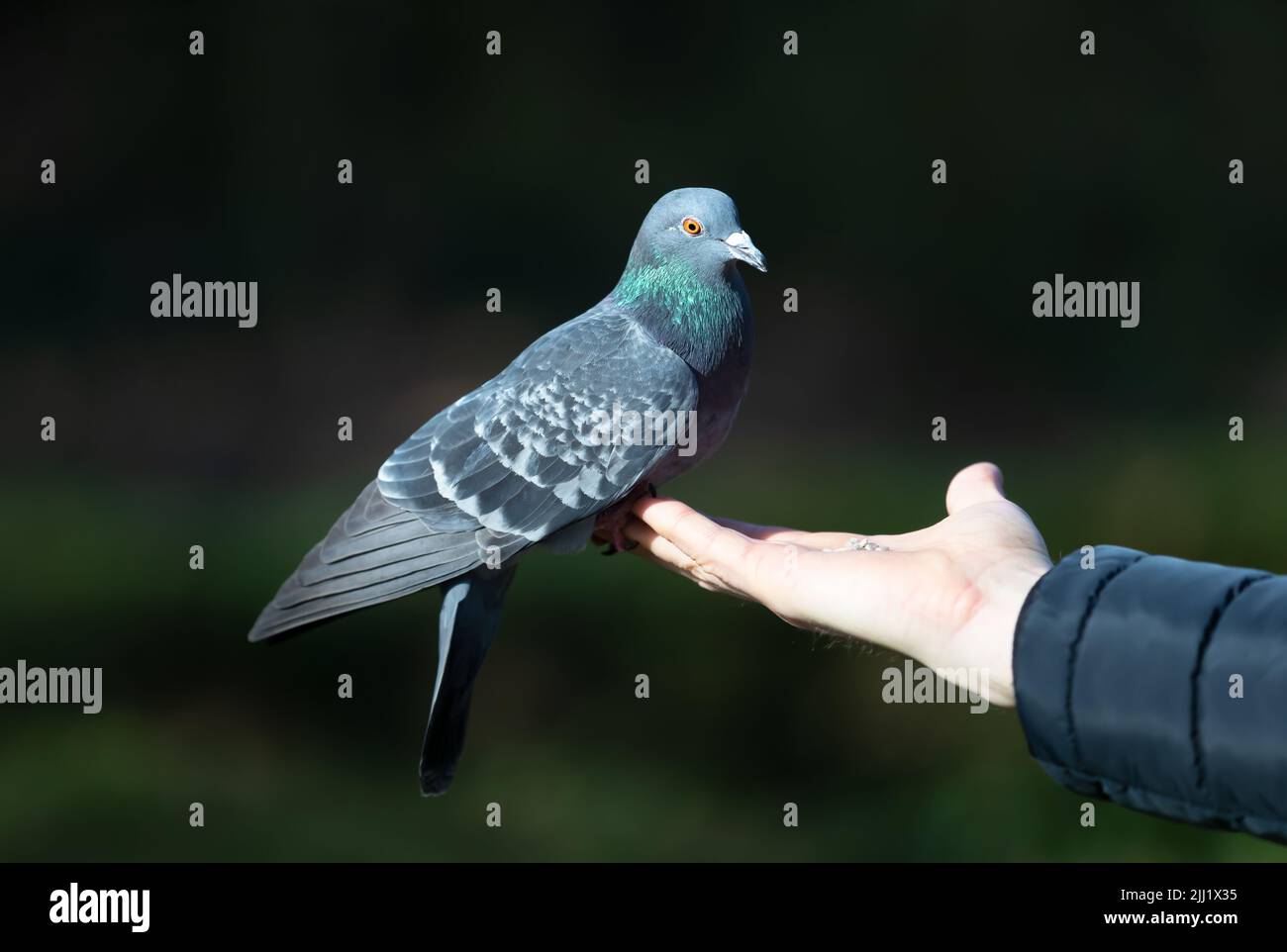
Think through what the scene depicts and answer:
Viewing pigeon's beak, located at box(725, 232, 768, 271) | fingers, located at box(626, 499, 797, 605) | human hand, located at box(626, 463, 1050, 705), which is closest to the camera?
human hand, located at box(626, 463, 1050, 705)

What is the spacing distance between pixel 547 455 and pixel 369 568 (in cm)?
47

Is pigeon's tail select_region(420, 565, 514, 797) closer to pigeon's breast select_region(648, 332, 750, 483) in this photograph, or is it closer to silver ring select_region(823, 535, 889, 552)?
pigeon's breast select_region(648, 332, 750, 483)

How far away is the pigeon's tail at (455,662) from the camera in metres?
2.76

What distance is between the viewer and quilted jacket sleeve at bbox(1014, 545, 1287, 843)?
163 cm

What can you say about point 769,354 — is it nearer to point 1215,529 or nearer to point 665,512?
point 1215,529

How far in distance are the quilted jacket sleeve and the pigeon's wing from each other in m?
1.06

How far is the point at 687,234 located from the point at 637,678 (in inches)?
87.1

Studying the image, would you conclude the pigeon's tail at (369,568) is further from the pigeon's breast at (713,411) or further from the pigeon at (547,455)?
the pigeon's breast at (713,411)

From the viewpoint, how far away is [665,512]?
8.94 feet

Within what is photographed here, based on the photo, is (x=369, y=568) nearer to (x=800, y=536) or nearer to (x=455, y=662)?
(x=455, y=662)

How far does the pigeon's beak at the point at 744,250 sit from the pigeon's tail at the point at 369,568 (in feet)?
2.80

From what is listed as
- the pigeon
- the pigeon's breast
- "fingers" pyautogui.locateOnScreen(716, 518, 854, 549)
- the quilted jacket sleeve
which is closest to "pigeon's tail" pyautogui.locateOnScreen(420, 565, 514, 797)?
the pigeon

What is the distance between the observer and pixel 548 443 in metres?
2.79

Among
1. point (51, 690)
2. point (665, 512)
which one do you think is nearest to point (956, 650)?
point (665, 512)
